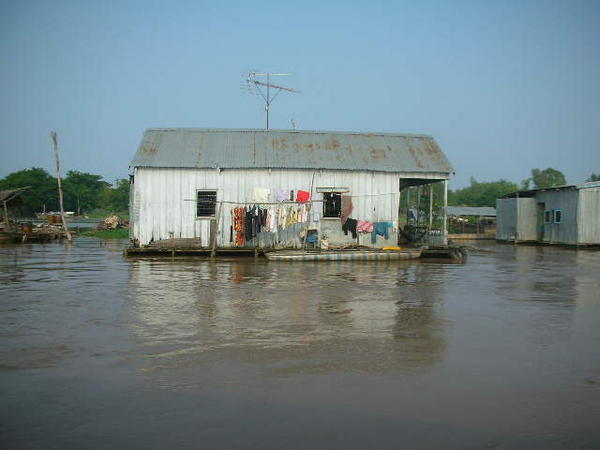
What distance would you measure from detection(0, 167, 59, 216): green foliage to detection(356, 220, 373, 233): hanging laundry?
62.7m

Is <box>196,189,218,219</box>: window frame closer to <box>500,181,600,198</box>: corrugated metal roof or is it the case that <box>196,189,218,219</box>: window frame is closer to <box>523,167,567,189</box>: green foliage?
<box>500,181,600,198</box>: corrugated metal roof

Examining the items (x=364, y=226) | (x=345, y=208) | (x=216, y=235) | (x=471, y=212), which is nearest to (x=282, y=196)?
(x=345, y=208)

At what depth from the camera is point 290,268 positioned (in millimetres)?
19000

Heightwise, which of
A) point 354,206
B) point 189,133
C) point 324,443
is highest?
point 189,133

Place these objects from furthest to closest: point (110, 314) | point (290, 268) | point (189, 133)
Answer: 1. point (189, 133)
2. point (290, 268)
3. point (110, 314)

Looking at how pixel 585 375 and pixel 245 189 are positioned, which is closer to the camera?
pixel 585 375

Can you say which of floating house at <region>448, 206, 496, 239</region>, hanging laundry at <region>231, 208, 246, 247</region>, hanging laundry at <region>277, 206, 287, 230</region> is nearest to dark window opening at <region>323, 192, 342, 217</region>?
hanging laundry at <region>277, 206, 287, 230</region>

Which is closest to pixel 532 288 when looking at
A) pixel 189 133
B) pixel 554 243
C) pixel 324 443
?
pixel 324 443

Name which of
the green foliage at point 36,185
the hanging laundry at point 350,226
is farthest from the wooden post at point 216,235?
the green foliage at point 36,185

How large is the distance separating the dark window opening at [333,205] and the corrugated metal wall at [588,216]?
15528mm

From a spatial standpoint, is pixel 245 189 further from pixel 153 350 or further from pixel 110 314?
pixel 153 350

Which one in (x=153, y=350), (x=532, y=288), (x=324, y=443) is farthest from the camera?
(x=532, y=288)

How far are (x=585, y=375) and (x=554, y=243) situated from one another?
29.7m

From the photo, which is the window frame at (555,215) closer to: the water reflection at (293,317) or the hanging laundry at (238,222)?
the water reflection at (293,317)
